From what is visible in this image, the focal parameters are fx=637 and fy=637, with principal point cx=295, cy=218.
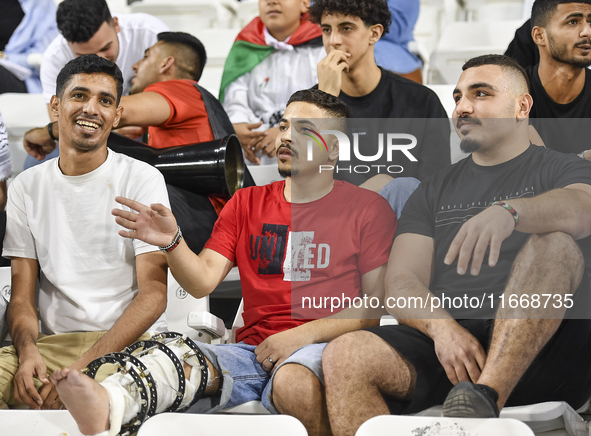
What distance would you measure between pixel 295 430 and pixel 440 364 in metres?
0.38

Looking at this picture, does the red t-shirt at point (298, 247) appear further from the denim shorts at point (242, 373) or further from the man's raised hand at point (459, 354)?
the man's raised hand at point (459, 354)

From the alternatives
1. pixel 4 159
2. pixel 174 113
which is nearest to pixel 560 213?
pixel 174 113

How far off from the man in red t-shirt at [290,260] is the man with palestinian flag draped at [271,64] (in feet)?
3.43

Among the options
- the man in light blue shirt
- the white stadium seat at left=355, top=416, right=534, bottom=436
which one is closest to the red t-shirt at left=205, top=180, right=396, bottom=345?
the white stadium seat at left=355, top=416, right=534, bottom=436

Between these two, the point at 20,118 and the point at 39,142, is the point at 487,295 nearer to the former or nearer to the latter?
the point at 39,142

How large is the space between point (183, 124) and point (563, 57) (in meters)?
1.24

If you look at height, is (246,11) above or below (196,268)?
above

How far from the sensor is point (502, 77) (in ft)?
4.93

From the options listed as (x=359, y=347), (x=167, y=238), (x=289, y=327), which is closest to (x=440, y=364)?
(x=359, y=347)

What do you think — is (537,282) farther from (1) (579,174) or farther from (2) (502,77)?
(2) (502,77)

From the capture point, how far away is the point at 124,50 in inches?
114

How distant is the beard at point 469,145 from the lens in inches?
58.9

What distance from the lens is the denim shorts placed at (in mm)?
1373

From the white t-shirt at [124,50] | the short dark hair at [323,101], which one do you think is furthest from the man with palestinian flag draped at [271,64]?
the short dark hair at [323,101]
